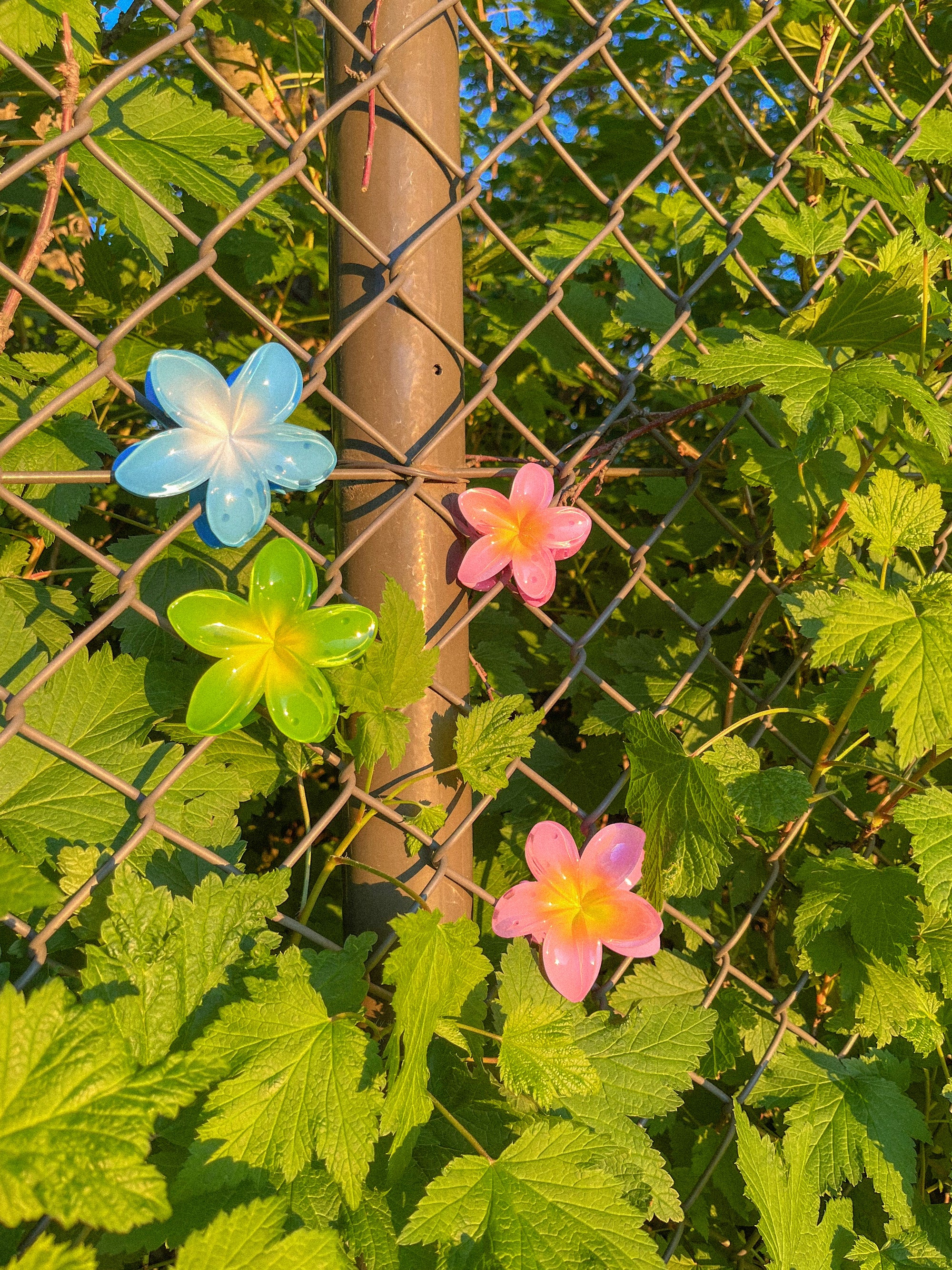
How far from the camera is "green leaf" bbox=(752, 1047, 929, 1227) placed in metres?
1.23

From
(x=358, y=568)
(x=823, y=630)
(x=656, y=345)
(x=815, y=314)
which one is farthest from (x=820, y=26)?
(x=358, y=568)

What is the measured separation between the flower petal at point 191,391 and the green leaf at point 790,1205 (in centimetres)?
98

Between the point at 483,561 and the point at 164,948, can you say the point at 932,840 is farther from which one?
the point at 164,948

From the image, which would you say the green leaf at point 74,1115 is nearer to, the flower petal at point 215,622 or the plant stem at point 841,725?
the flower petal at point 215,622

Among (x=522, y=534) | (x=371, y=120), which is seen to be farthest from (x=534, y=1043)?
(x=371, y=120)

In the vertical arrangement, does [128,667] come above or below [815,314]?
below

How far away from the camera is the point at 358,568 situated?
912 mm

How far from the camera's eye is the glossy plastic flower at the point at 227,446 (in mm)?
730

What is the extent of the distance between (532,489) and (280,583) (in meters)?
0.30

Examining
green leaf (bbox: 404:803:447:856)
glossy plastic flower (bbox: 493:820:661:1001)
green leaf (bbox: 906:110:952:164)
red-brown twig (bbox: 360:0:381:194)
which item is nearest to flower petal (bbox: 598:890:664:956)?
glossy plastic flower (bbox: 493:820:661:1001)

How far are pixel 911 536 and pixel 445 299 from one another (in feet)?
2.30

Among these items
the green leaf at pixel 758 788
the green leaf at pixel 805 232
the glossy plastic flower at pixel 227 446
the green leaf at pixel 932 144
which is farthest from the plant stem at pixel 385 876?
the green leaf at pixel 932 144

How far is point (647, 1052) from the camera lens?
1.07 m

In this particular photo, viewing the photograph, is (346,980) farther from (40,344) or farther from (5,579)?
(40,344)
